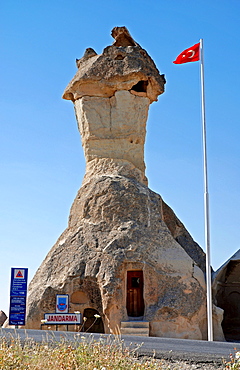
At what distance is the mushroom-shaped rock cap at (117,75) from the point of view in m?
21.1

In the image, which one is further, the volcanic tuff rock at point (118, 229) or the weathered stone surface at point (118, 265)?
the volcanic tuff rock at point (118, 229)

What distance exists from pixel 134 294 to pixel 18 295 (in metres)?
4.60

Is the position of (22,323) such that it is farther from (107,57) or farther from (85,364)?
(107,57)

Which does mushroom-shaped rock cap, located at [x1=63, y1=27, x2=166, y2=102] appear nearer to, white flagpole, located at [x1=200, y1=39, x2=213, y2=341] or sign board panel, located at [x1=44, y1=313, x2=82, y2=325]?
white flagpole, located at [x1=200, y1=39, x2=213, y2=341]

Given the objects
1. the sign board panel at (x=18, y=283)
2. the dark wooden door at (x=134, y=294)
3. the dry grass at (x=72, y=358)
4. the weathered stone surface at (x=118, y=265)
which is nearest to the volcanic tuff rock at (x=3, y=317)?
the weathered stone surface at (x=118, y=265)

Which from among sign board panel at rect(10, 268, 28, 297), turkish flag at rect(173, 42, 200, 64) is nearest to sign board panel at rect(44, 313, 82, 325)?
sign board panel at rect(10, 268, 28, 297)

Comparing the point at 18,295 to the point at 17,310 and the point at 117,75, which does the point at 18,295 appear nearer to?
the point at 17,310

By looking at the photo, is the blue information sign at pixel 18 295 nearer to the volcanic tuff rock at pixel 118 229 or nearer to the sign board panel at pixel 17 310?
the sign board panel at pixel 17 310

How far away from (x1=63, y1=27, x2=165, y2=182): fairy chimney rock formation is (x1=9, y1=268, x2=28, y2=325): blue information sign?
693 centimetres

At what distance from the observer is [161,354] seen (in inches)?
357

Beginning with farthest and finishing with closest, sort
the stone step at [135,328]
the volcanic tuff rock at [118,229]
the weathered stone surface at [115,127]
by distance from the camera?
the weathered stone surface at [115,127]
the volcanic tuff rock at [118,229]
the stone step at [135,328]

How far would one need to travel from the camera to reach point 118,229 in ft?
62.1

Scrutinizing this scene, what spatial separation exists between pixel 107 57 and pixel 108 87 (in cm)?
117

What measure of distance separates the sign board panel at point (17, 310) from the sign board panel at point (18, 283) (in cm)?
14
